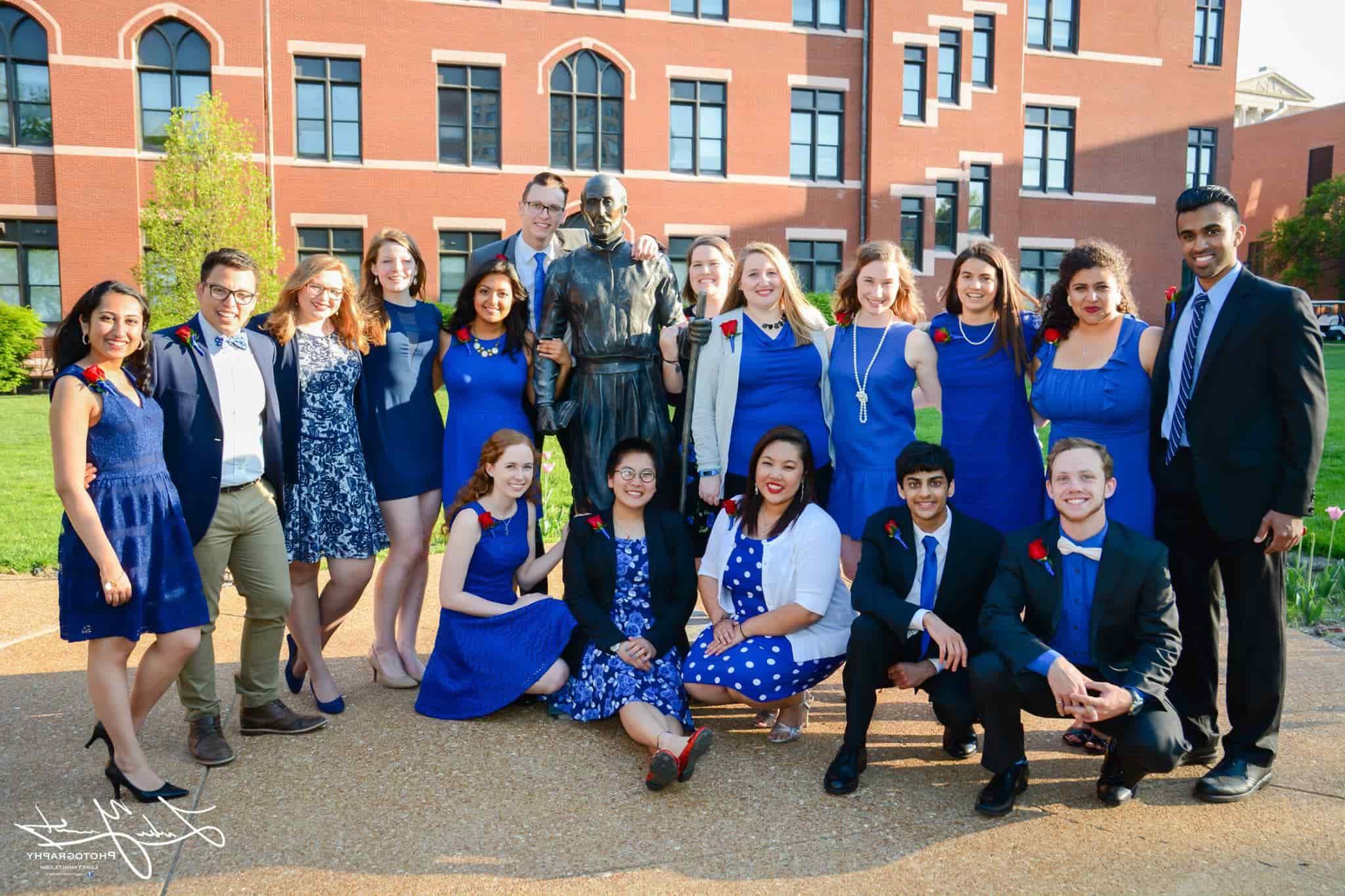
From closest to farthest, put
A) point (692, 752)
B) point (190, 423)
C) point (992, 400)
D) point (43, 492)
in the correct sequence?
point (692, 752), point (190, 423), point (992, 400), point (43, 492)

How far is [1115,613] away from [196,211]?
18478 mm

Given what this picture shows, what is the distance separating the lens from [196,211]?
18359 mm

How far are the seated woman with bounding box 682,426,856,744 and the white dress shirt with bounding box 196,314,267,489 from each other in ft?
6.43

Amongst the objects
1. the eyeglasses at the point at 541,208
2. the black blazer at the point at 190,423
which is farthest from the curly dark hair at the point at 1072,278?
the black blazer at the point at 190,423

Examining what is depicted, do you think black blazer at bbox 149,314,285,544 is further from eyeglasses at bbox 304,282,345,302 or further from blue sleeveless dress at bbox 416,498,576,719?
blue sleeveless dress at bbox 416,498,576,719

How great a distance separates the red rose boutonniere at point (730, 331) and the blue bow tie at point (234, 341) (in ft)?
6.77

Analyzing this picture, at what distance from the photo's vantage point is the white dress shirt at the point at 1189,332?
3830mm

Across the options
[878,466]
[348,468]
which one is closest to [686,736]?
[878,466]

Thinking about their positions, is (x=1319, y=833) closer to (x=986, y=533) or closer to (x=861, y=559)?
(x=986, y=533)

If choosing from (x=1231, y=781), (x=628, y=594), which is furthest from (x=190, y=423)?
(x=1231, y=781)

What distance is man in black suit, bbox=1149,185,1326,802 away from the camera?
3.66m

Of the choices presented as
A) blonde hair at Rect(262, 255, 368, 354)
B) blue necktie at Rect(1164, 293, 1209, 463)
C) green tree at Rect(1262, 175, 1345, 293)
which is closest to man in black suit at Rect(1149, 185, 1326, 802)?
blue necktie at Rect(1164, 293, 1209, 463)

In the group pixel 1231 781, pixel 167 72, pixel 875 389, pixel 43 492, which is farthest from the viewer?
pixel 167 72
